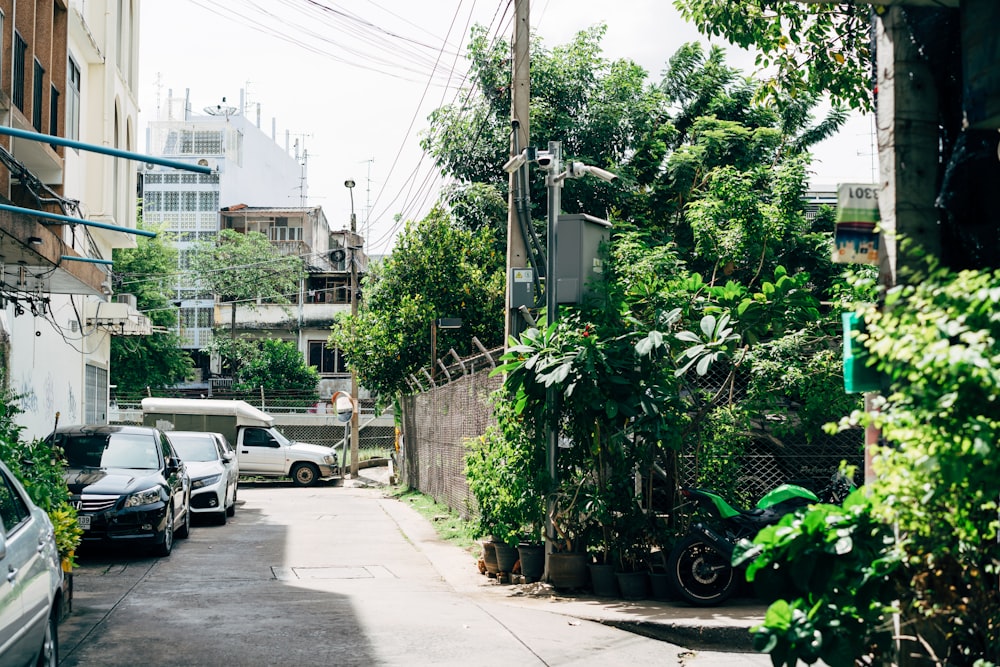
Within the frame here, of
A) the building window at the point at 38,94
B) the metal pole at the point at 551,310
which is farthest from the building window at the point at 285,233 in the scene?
the metal pole at the point at 551,310

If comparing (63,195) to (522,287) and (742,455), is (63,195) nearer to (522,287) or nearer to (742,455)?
(522,287)

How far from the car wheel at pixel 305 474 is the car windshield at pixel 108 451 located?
50.2ft

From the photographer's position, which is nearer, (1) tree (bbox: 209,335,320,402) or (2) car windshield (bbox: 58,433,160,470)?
(2) car windshield (bbox: 58,433,160,470)

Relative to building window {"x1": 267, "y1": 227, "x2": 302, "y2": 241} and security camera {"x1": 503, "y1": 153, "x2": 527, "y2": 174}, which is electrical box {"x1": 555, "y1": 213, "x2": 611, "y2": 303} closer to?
security camera {"x1": 503, "y1": 153, "x2": 527, "y2": 174}

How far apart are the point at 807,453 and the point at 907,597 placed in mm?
8303

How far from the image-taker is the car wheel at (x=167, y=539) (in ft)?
45.6

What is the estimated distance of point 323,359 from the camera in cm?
5859

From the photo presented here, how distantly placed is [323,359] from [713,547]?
50.4m

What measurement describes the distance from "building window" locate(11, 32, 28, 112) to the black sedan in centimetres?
463

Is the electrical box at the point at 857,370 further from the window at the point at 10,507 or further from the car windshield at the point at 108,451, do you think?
the car windshield at the point at 108,451

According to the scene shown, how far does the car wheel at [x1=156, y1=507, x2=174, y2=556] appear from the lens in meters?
13.9

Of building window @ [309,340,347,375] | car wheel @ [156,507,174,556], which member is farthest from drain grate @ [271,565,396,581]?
building window @ [309,340,347,375]

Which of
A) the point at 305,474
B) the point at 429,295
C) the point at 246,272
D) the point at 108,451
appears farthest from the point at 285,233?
the point at 108,451

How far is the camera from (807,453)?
12.2m
